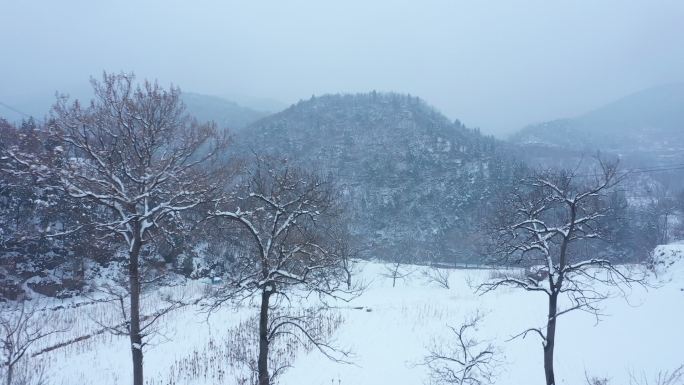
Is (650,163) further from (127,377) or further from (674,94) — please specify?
(674,94)

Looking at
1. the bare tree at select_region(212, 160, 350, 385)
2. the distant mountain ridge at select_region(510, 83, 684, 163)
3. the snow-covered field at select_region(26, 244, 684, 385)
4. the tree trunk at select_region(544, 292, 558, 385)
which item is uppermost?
the distant mountain ridge at select_region(510, 83, 684, 163)

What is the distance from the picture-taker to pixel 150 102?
9539mm

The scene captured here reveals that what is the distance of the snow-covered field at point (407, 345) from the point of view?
12750mm

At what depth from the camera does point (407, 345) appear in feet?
54.1

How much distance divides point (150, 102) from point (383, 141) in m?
110

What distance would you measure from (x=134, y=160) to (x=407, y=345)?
12.4 m

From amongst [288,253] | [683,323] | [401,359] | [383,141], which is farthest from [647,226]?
[383,141]

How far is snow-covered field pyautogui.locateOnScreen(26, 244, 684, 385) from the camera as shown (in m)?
12.8

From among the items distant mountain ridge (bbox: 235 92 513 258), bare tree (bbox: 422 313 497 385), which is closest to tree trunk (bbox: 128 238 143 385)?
bare tree (bbox: 422 313 497 385)

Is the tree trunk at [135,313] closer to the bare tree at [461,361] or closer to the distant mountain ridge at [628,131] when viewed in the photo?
the bare tree at [461,361]

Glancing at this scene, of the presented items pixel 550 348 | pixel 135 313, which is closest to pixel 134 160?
pixel 135 313

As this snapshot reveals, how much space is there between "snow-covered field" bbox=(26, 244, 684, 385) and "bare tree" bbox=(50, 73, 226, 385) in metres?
4.39

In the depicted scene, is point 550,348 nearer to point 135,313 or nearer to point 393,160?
point 135,313

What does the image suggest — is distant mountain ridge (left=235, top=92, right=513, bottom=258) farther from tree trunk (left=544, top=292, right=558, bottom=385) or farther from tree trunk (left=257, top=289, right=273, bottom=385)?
tree trunk (left=257, top=289, right=273, bottom=385)
